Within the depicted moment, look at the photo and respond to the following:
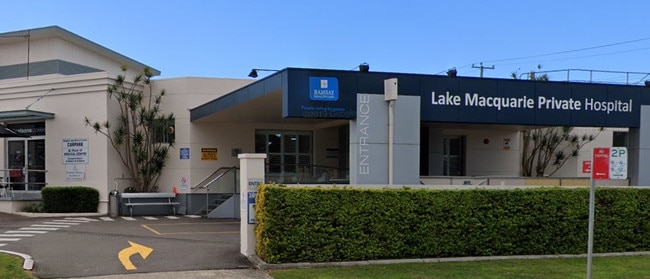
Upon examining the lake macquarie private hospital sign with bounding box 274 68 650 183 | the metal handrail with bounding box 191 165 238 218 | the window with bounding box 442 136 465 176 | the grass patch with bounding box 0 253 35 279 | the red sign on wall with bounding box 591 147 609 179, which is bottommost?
the grass patch with bounding box 0 253 35 279

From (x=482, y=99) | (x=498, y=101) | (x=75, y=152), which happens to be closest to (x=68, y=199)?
(x=75, y=152)

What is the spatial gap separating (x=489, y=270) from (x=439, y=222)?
4.36ft

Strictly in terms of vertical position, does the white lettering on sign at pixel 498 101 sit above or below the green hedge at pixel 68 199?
above

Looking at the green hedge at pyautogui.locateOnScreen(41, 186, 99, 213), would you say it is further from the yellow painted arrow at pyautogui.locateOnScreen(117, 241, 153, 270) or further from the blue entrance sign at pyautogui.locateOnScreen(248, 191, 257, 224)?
the blue entrance sign at pyautogui.locateOnScreen(248, 191, 257, 224)

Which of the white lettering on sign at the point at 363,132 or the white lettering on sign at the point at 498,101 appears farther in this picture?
the white lettering on sign at the point at 498,101

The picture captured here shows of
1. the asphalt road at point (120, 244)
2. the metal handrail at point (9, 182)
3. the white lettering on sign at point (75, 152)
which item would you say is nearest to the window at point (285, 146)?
the asphalt road at point (120, 244)

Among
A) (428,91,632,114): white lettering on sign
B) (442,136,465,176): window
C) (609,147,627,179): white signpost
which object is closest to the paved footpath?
(609,147,627,179): white signpost

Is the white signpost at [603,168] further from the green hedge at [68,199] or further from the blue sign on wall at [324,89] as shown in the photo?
the green hedge at [68,199]

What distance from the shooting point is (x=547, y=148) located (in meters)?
22.5

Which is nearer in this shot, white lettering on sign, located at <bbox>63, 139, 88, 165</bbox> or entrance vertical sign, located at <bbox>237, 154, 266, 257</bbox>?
entrance vertical sign, located at <bbox>237, 154, 266, 257</bbox>

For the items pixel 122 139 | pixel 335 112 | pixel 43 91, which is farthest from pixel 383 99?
pixel 43 91

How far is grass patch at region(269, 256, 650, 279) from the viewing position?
835 centimetres

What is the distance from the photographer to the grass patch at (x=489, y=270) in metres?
8.35

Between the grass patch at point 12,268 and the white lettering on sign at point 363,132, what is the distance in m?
6.31
